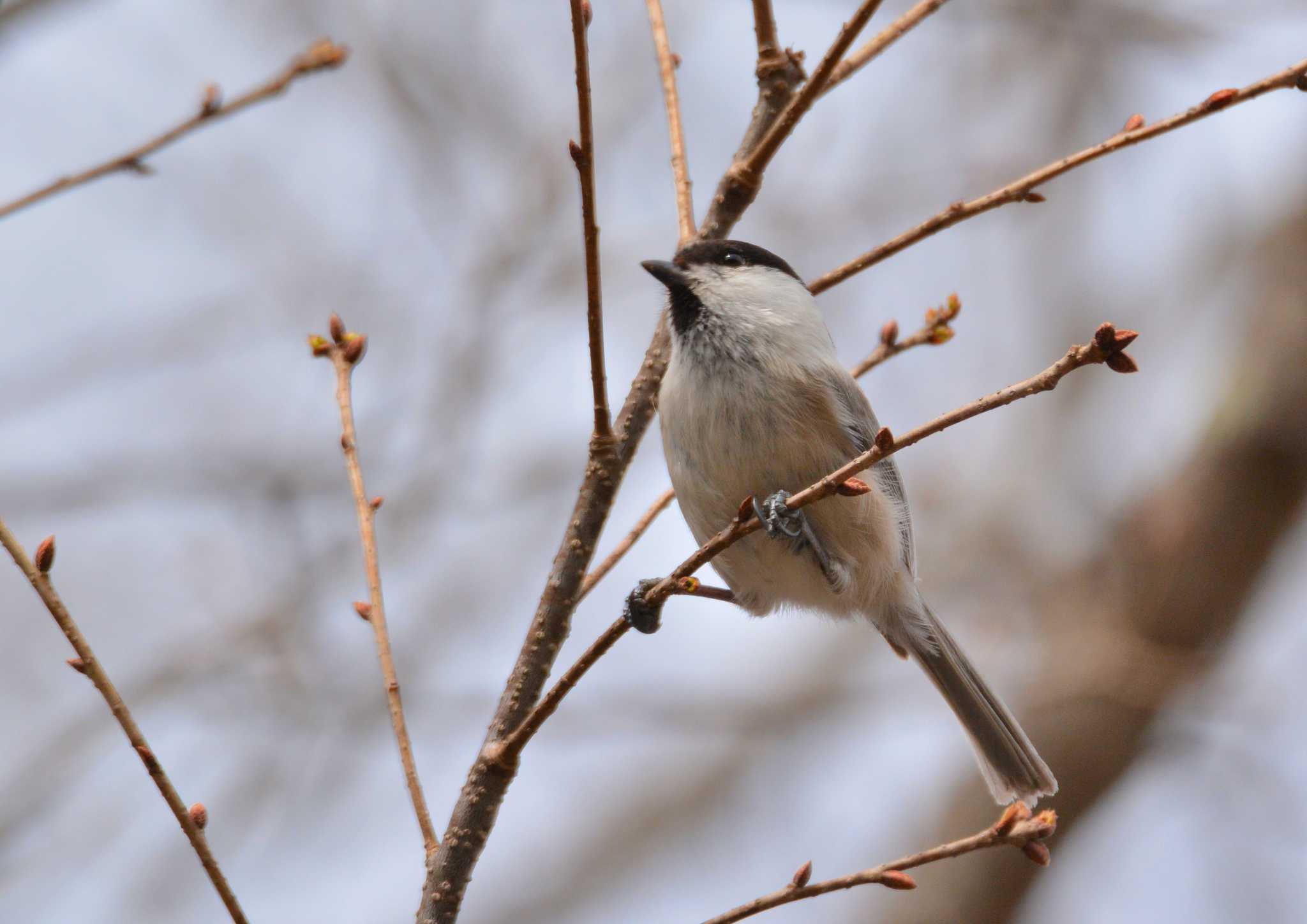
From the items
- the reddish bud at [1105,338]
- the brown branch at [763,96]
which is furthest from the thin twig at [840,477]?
the brown branch at [763,96]

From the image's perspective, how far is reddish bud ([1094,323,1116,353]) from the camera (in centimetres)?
163

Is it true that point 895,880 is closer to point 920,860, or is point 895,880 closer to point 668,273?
point 920,860

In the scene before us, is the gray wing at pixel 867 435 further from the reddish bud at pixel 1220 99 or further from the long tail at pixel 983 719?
the reddish bud at pixel 1220 99

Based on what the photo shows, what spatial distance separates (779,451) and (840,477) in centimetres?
110

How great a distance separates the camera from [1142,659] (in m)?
4.88

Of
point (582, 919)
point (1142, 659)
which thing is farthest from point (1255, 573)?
point (582, 919)

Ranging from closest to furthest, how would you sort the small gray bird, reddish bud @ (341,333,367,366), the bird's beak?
reddish bud @ (341,333,367,366)
the small gray bird
the bird's beak

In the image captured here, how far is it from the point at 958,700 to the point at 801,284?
130cm

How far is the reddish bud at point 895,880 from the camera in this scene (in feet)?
5.82

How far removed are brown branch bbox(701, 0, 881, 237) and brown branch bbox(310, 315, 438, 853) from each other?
34.3 inches

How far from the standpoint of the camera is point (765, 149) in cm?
249

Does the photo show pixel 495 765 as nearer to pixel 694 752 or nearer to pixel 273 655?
pixel 273 655

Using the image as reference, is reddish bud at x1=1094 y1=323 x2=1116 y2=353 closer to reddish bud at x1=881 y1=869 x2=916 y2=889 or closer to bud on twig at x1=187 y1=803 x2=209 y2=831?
reddish bud at x1=881 y1=869 x2=916 y2=889

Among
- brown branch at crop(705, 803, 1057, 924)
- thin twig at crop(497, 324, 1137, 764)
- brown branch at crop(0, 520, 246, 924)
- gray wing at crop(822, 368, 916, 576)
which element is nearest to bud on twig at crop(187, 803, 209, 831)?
brown branch at crop(0, 520, 246, 924)
